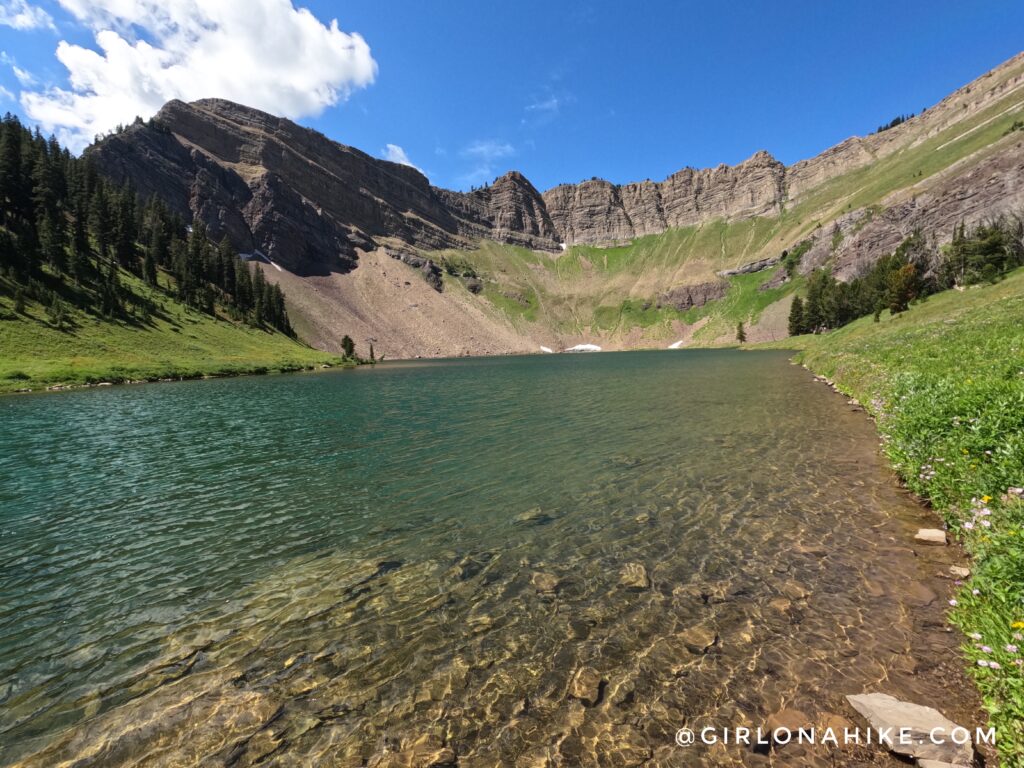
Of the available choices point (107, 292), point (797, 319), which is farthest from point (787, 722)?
point (797, 319)

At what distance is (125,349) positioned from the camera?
79.5 metres

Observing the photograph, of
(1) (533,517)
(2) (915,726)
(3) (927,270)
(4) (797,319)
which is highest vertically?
(3) (927,270)

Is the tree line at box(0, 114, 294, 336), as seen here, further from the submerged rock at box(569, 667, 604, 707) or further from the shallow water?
the submerged rock at box(569, 667, 604, 707)

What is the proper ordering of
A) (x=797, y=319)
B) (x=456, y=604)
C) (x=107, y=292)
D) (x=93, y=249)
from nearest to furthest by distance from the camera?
1. (x=456, y=604)
2. (x=107, y=292)
3. (x=93, y=249)
4. (x=797, y=319)

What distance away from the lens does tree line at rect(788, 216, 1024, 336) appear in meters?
76.5

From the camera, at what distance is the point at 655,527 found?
1313cm

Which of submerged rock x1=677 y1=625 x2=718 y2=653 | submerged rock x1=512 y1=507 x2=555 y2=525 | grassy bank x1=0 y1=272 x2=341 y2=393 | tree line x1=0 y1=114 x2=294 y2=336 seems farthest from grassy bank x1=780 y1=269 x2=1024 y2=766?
tree line x1=0 y1=114 x2=294 y2=336

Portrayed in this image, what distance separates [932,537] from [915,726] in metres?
7.44

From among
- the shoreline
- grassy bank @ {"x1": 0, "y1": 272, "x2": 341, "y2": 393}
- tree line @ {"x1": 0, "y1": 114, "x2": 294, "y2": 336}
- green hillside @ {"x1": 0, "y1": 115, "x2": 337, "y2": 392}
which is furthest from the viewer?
tree line @ {"x1": 0, "y1": 114, "x2": 294, "y2": 336}

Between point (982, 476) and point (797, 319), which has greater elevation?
point (797, 319)

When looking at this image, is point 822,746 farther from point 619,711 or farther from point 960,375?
point 960,375

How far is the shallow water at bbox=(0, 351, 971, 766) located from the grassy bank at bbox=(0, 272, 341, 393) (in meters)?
55.0

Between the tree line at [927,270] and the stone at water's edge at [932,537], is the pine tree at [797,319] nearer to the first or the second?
the tree line at [927,270]

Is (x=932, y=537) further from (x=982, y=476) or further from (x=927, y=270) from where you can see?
(x=927, y=270)
